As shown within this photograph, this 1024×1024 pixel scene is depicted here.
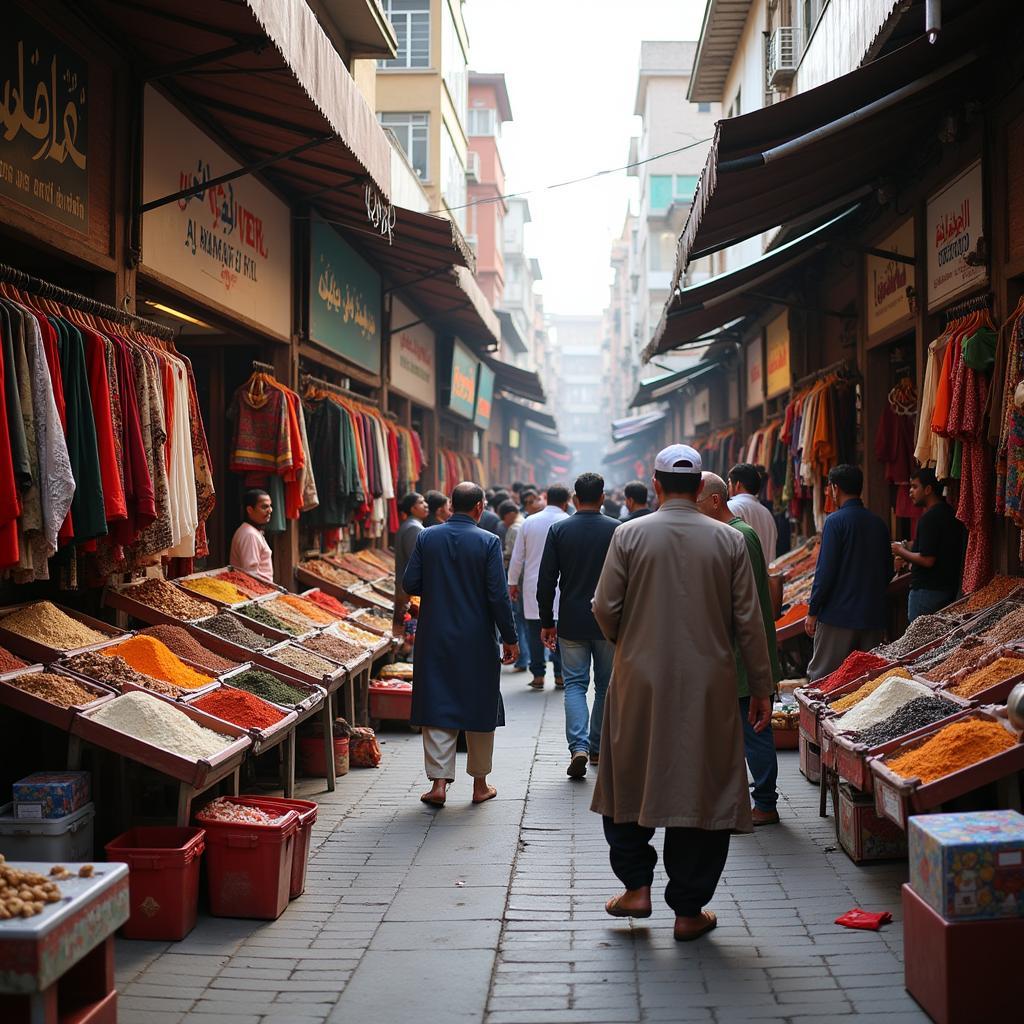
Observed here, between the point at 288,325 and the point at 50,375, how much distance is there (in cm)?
565

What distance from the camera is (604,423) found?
105625 millimetres

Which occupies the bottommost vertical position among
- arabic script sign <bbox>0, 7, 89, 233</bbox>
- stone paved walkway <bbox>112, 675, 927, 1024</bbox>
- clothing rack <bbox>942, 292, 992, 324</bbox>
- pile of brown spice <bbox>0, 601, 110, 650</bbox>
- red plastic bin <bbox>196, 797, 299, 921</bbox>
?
stone paved walkway <bbox>112, 675, 927, 1024</bbox>

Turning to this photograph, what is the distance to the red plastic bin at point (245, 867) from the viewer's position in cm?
512

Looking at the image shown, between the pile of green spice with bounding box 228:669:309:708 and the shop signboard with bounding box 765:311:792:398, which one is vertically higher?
the shop signboard with bounding box 765:311:792:398

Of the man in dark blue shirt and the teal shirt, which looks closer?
the teal shirt

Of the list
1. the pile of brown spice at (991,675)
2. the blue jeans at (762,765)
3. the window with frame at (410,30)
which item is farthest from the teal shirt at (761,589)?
the window with frame at (410,30)

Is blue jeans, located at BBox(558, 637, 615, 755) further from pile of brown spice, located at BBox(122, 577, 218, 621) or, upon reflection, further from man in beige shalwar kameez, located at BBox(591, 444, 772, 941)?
man in beige shalwar kameez, located at BBox(591, 444, 772, 941)

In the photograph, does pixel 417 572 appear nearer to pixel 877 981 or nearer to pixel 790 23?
pixel 877 981

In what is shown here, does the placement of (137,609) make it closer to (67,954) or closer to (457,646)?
(457,646)

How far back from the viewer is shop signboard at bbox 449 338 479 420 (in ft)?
69.1

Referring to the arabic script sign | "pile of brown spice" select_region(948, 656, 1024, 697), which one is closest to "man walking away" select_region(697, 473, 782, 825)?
"pile of brown spice" select_region(948, 656, 1024, 697)

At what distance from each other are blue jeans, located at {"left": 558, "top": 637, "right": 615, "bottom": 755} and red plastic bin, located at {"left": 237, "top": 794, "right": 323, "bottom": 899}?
2883mm

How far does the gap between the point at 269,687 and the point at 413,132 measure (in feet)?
62.3

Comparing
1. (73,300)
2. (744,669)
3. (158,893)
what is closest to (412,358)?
(73,300)
